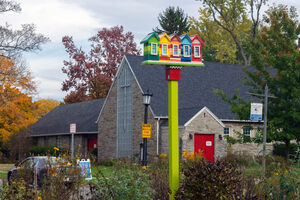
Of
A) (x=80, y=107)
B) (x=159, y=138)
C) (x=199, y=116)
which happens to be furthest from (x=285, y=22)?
(x=80, y=107)

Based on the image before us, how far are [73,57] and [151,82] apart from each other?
85.0 feet

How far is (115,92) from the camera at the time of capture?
37469mm

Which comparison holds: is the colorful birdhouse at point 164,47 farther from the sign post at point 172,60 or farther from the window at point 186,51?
the window at point 186,51

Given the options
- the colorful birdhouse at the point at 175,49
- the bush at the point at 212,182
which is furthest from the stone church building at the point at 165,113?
the bush at the point at 212,182

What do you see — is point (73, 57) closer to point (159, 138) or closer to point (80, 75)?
point (80, 75)

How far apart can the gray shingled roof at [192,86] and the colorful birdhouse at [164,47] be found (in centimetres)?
1879

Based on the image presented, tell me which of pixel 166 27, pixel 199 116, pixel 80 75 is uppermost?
pixel 166 27

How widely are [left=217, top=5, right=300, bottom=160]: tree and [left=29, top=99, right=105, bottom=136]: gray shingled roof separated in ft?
66.1

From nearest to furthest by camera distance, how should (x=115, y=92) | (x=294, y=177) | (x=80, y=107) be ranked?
(x=294, y=177) → (x=115, y=92) → (x=80, y=107)

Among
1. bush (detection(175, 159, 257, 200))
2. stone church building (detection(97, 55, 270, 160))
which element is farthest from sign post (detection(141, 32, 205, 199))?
stone church building (detection(97, 55, 270, 160))

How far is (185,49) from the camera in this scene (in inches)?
439

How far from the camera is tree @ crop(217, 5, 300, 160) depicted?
2131 centimetres

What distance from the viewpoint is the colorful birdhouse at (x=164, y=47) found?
10796 mm

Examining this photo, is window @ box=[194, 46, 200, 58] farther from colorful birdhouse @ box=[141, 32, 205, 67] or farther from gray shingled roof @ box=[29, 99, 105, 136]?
gray shingled roof @ box=[29, 99, 105, 136]
